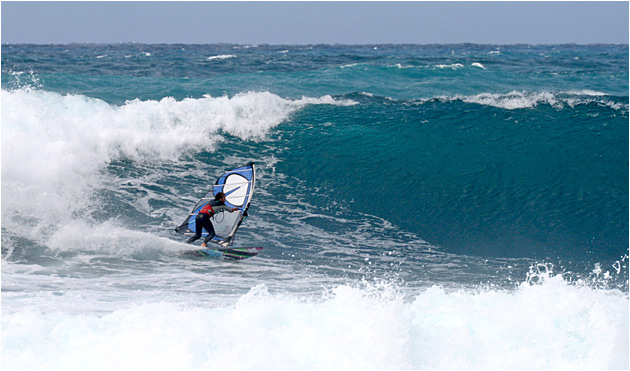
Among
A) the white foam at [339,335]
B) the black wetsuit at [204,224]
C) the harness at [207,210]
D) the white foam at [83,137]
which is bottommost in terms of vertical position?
the white foam at [339,335]

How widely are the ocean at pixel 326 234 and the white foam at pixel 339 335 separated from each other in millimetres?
23

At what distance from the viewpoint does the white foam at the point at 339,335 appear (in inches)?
222

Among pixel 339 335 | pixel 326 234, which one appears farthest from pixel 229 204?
pixel 339 335

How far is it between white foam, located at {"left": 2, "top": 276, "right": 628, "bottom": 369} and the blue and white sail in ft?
10.8

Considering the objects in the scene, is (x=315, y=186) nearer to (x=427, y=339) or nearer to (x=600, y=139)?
(x=427, y=339)

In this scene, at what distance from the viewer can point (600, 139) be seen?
16.5 metres

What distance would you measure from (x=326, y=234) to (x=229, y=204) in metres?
2.08

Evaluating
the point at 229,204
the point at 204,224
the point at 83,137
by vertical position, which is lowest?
the point at 204,224

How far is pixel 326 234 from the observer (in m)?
11.0

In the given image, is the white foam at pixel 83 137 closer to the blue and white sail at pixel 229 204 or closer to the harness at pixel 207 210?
the blue and white sail at pixel 229 204

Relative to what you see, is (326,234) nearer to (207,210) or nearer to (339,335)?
(207,210)

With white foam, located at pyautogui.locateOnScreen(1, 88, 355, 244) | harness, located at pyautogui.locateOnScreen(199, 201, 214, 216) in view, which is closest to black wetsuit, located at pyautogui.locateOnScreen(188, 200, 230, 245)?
harness, located at pyautogui.locateOnScreen(199, 201, 214, 216)

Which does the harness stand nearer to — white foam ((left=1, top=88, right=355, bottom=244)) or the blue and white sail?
the blue and white sail

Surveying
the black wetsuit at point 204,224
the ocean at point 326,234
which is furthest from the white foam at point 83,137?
the black wetsuit at point 204,224
